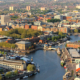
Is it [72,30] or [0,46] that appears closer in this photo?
[0,46]

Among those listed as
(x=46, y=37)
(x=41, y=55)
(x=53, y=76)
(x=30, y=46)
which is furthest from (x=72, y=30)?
(x=53, y=76)

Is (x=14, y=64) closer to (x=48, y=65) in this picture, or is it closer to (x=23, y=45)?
(x=48, y=65)

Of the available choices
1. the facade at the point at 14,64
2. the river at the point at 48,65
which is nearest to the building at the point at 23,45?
the river at the point at 48,65

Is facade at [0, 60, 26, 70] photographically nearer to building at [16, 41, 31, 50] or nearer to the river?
the river

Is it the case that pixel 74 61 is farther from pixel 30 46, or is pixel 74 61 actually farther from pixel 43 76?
pixel 30 46

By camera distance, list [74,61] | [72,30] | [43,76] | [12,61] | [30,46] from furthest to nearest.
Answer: [72,30], [30,46], [74,61], [12,61], [43,76]

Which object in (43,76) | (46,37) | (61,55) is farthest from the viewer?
(46,37)

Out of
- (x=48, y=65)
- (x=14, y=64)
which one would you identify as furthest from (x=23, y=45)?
(x=14, y=64)

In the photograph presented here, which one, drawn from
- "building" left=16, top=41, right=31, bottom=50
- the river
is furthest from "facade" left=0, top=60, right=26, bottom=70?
"building" left=16, top=41, right=31, bottom=50
